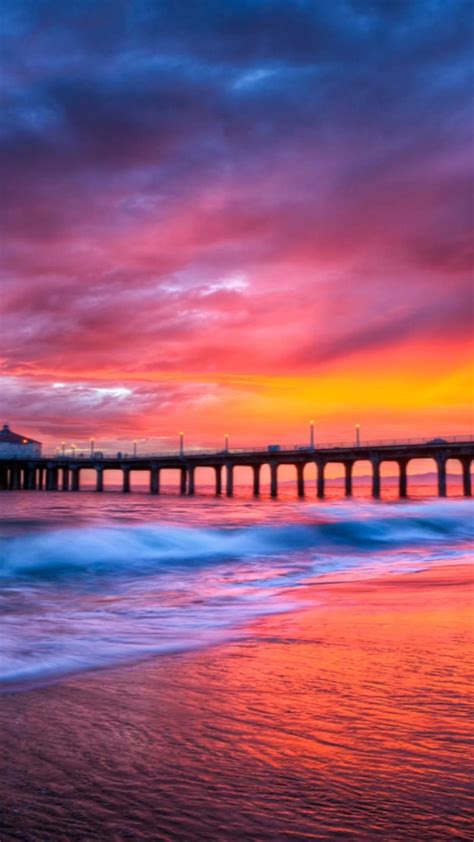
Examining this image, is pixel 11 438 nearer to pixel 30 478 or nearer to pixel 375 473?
pixel 30 478

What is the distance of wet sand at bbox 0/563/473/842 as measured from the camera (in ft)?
11.3

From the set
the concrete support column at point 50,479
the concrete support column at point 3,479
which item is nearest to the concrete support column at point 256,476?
the concrete support column at point 50,479

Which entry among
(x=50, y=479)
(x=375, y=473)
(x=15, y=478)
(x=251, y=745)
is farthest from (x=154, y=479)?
(x=251, y=745)

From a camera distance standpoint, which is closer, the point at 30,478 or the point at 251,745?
the point at 251,745

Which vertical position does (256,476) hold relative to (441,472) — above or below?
below

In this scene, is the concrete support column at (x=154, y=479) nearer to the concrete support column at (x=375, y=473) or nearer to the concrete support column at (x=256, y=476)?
the concrete support column at (x=256, y=476)

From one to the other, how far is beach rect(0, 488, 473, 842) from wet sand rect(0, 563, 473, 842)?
1cm

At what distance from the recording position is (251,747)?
14.6ft

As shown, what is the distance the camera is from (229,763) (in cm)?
420

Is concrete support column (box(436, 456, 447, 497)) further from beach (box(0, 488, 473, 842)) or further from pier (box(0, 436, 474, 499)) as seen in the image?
beach (box(0, 488, 473, 842))

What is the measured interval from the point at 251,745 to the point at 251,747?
39 mm

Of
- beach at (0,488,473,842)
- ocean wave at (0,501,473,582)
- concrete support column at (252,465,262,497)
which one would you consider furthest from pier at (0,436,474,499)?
beach at (0,488,473,842)

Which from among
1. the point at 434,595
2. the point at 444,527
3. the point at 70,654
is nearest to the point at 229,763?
the point at 70,654

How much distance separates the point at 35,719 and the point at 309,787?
2.43 m
